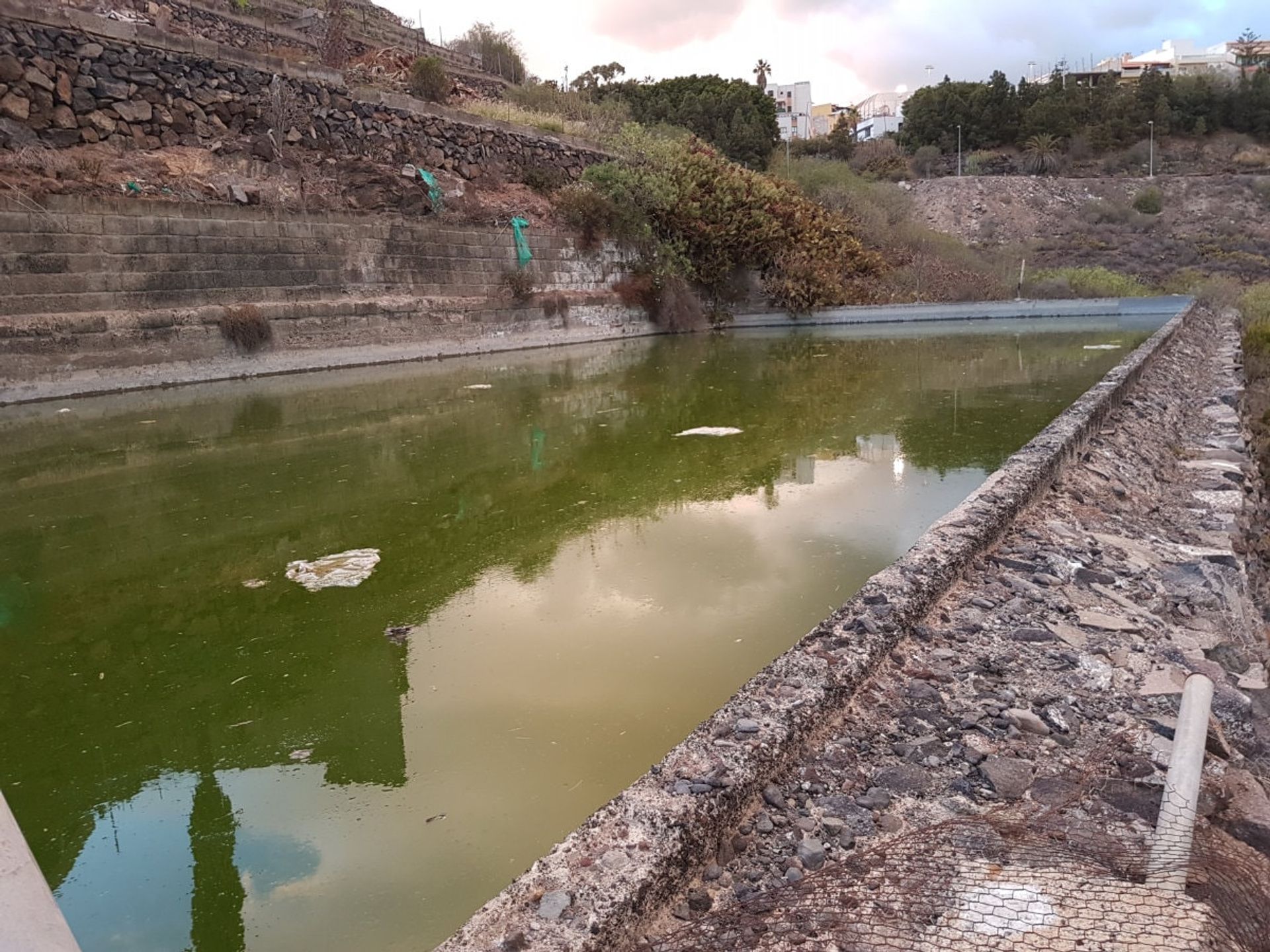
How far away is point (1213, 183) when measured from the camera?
112 ft

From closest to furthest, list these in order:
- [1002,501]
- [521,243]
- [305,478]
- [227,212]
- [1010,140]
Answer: [1002,501], [305,478], [227,212], [521,243], [1010,140]

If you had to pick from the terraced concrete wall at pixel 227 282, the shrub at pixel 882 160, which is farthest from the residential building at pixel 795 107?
the terraced concrete wall at pixel 227 282

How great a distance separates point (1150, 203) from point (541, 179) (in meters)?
27.9

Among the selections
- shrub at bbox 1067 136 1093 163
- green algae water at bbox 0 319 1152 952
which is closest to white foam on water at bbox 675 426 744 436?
green algae water at bbox 0 319 1152 952

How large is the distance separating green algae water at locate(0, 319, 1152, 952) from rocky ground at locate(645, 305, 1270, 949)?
46 centimetres

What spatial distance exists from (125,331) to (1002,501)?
9.04m

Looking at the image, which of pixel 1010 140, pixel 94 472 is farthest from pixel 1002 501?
pixel 1010 140

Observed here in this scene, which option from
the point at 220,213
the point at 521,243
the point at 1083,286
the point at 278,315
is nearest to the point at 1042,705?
the point at 278,315

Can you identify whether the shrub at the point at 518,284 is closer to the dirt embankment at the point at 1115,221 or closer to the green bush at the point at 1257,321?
the green bush at the point at 1257,321

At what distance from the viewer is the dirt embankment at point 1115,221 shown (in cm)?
2592

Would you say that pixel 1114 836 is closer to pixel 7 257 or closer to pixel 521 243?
pixel 7 257

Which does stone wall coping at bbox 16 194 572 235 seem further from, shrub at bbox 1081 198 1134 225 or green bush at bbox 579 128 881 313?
shrub at bbox 1081 198 1134 225

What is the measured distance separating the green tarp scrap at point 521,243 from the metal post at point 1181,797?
13.4 meters

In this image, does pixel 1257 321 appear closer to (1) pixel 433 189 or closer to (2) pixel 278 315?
(1) pixel 433 189
